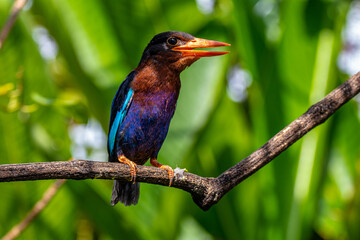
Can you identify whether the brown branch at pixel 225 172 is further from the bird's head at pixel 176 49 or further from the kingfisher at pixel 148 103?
the bird's head at pixel 176 49

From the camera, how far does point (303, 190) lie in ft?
12.1

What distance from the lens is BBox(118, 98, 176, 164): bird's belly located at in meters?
2.54

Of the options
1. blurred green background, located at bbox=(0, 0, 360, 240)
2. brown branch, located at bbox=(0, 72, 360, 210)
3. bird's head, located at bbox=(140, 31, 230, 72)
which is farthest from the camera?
blurred green background, located at bbox=(0, 0, 360, 240)

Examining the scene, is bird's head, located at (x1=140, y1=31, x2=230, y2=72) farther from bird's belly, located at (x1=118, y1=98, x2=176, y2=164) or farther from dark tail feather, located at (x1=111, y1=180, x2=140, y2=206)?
dark tail feather, located at (x1=111, y1=180, x2=140, y2=206)

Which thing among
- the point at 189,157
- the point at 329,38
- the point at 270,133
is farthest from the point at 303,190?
the point at 329,38

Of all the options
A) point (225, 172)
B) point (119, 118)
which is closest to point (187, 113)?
point (119, 118)

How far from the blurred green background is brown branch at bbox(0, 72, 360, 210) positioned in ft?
4.50

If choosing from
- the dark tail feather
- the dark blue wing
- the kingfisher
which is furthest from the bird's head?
the dark tail feather

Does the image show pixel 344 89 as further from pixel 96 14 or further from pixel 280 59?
pixel 96 14

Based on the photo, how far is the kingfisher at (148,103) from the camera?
2.54 m

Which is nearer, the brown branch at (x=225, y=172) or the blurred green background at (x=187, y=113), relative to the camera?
the brown branch at (x=225, y=172)

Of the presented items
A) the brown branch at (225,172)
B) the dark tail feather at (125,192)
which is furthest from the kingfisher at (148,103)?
the brown branch at (225,172)

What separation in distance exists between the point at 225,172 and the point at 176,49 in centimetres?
87

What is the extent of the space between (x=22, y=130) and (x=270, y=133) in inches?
68.5
